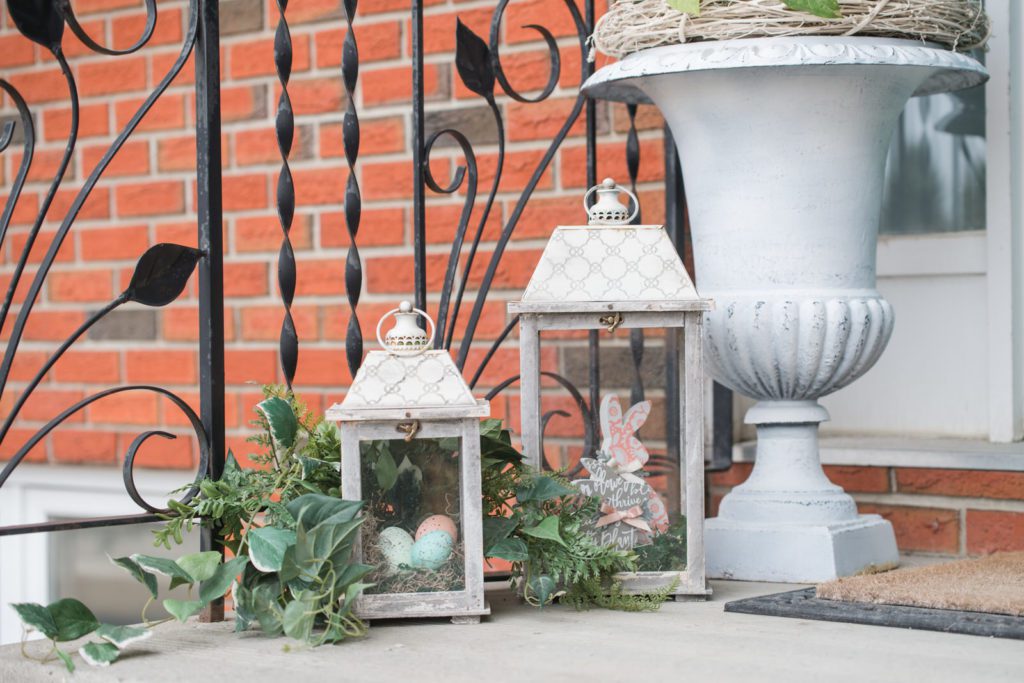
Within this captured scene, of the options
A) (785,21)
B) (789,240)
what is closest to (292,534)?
(789,240)

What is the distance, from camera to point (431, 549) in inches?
52.6

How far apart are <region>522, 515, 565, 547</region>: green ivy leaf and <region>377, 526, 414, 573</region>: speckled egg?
0.14 m

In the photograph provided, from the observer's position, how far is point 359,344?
1.64 metres

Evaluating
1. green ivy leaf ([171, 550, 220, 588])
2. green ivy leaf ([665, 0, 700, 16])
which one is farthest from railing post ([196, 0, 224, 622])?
green ivy leaf ([665, 0, 700, 16])

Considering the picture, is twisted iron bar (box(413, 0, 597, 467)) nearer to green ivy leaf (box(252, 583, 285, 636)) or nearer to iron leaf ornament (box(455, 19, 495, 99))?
iron leaf ornament (box(455, 19, 495, 99))

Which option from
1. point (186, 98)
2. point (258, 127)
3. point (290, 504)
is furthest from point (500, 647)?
point (186, 98)

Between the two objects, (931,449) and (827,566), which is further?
(931,449)

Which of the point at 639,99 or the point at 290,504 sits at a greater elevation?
the point at 639,99

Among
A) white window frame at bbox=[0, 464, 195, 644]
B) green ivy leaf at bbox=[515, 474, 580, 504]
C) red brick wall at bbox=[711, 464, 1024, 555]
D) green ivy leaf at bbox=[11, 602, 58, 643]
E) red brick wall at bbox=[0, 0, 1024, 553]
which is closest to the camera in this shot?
green ivy leaf at bbox=[11, 602, 58, 643]

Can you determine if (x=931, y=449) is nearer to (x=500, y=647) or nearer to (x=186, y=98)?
(x=500, y=647)

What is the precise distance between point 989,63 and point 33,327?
6.91 ft

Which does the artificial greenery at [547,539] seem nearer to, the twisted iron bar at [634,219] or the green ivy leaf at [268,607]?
the green ivy leaf at [268,607]

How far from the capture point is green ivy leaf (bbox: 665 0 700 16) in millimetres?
1538

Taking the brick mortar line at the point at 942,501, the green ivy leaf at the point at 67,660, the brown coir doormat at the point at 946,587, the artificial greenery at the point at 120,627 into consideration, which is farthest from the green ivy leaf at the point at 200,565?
the brick mortar line at the point at 942,501
